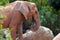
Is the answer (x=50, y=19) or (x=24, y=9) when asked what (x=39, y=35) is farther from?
(x=50, y=19)

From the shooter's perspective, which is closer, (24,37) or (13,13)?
(13,13)

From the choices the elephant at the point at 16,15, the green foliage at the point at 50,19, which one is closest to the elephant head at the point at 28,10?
the elephant at the point at 16,15

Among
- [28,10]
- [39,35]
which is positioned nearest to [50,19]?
[39,35]

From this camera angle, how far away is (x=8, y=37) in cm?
91

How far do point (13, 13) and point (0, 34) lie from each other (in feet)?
10.5

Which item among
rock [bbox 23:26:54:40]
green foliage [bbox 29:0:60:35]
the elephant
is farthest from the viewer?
green foliage [bbox 29:0:60:35]

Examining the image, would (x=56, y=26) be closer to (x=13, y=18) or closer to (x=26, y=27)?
(x=26, y=27)

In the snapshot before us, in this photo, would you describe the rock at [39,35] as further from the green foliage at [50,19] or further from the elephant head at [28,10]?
the green foliage at [50,19]

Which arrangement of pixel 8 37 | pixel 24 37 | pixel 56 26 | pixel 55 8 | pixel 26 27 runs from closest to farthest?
pixel 8 37 < pixel 24 37 < pixel 26 27 < pixel 56 26 < pixel 55 8

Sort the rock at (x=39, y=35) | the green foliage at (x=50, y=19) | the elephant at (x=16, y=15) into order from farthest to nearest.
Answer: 1. the green foliage at (x=50, y=19)
2. the rock at (x=39, y=35)
3. the elephant at (x=16, y=15)

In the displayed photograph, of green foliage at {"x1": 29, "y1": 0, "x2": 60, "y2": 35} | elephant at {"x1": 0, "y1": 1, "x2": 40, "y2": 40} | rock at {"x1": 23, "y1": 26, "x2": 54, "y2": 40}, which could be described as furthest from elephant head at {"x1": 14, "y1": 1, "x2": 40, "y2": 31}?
green foliage at {"x1": 29, "y1": 0, "x2": 60, "y2": 35}

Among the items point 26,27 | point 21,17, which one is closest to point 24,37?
point 21,17

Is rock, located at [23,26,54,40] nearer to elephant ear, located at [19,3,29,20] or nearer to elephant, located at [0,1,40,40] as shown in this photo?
elephant, located at [0,1,40,40]

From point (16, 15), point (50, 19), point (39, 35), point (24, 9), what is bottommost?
point (50, 19)
